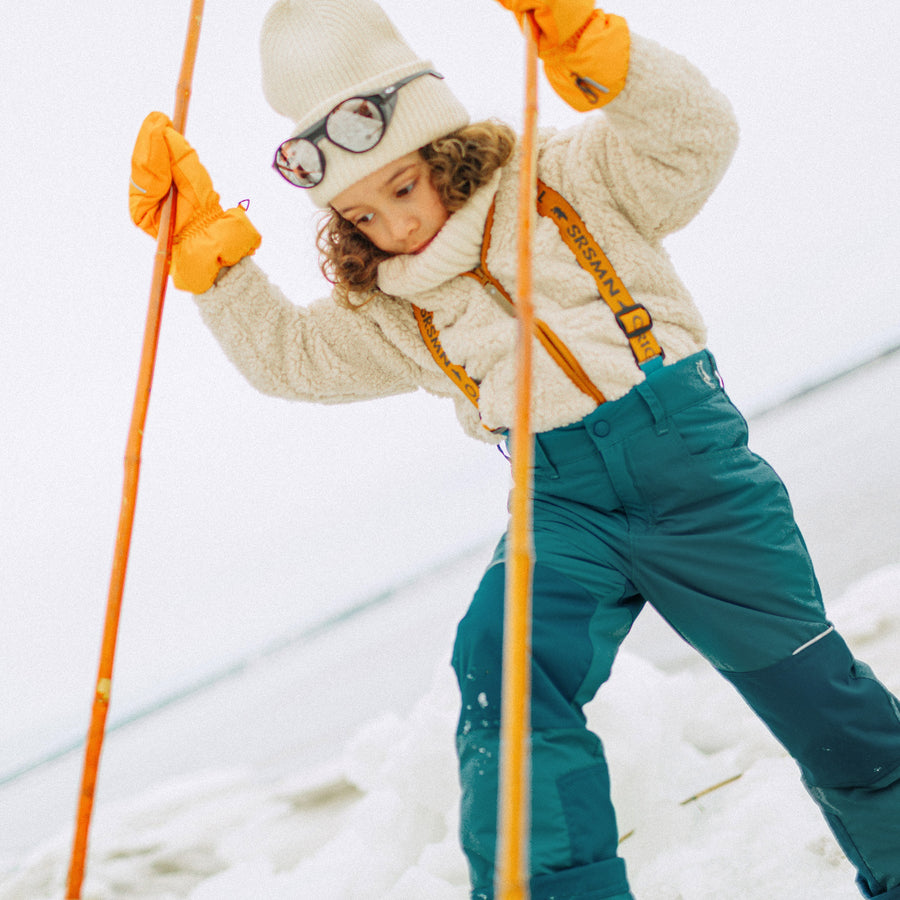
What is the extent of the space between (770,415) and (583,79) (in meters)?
6.30

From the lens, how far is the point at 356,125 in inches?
47.4

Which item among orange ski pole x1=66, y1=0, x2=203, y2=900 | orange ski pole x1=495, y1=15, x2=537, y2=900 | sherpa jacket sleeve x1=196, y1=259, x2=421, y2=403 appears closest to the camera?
orange ski pole x1=495, y1=15, x2=537, y2=900

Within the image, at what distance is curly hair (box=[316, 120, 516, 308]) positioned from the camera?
1.22 meters

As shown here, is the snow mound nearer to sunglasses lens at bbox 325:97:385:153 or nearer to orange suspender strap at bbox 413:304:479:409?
orange suspender strap at bbox 413:304:479:409

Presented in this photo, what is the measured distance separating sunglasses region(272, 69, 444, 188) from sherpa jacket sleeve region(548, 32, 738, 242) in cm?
27

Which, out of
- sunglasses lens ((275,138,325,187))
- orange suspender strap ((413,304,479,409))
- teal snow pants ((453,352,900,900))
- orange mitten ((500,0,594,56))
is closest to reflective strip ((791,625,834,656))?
teal snow pants ((453,352,900,900))

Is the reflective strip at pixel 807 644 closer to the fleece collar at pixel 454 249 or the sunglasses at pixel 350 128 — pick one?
the fleece collar at pixel 454 249

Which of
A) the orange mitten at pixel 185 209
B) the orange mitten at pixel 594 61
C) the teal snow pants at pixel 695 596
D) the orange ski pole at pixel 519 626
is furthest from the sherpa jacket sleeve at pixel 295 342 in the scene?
the orange ski pole at pixel 519 626

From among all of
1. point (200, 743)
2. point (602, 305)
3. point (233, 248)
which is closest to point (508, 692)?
point (602, 305)

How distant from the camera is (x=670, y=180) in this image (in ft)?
3.74

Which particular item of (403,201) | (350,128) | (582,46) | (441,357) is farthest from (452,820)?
(582,46)

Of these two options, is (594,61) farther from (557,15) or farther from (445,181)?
(445,181)

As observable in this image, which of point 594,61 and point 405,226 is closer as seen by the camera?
point 594,61

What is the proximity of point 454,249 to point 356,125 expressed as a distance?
0.79 ft
